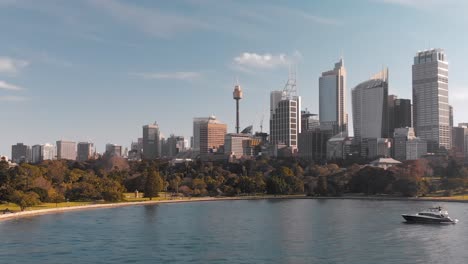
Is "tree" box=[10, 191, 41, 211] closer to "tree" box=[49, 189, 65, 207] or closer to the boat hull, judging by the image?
"tree" box=[49, 189, 65, 207]

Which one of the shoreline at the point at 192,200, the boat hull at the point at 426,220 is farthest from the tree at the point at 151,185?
the boat hull at the point at 426,220

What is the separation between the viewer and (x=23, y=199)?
362 feet

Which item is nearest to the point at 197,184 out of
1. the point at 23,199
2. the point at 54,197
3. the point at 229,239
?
the point at 54,197

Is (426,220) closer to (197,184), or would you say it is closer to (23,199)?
(23,199)

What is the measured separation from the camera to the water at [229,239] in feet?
205

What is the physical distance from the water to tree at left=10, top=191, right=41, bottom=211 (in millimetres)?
7923

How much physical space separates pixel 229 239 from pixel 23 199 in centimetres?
5423

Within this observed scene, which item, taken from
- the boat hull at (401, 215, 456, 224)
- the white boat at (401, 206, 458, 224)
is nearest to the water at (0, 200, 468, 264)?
the boat hull at (401, 215, 456, 224)

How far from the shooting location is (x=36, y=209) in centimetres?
11388

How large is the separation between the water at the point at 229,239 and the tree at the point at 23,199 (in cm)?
792

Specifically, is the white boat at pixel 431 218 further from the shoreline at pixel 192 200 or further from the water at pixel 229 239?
the shoreline at pixel 192 200

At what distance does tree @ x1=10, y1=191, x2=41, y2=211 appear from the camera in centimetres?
11019

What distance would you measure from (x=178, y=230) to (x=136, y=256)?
73.8 feet

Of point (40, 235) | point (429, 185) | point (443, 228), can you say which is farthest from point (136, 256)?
point (429, 185)
